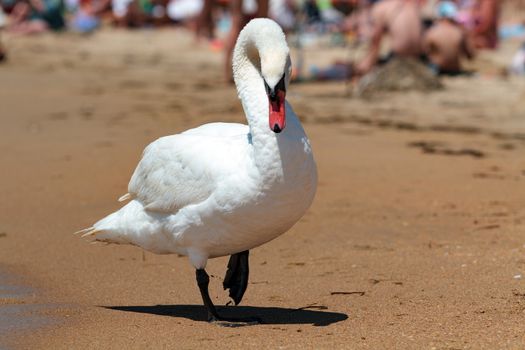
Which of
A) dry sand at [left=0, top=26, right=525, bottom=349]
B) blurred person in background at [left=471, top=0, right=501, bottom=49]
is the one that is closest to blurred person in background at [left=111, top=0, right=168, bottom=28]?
blurred person in background at [left=471, top=0, right=501, bottom=49]

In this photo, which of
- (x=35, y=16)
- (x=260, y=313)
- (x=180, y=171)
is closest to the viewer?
(x=180, y=171)

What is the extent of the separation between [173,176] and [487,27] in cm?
1640

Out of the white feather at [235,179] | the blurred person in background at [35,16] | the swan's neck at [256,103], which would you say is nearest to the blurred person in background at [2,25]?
the blurred person in background at [35,16]

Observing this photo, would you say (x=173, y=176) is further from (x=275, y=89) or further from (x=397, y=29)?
(x=397, y=29)

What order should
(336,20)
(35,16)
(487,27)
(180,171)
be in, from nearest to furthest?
(180,171) → (487,27) → (336,20) → (35,16)

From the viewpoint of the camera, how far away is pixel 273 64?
4930mm

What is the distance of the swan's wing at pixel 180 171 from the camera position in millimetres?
5168

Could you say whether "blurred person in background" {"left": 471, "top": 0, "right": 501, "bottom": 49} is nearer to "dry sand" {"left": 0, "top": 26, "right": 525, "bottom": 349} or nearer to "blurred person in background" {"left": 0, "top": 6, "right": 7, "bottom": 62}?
"dry sand" {"left": 0, "top": 26, "right": 525, "bottom": 349}

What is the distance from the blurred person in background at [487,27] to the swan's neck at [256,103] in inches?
633

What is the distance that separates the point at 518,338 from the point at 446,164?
5210 mm

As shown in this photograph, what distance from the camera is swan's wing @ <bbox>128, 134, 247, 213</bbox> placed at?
5.17 m

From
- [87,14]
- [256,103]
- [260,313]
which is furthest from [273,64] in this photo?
→ [87,14]

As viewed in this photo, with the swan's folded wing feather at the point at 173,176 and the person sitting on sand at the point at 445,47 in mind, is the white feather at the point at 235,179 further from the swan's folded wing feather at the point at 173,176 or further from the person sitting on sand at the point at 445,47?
the person sitting on sand at the point at 445,47

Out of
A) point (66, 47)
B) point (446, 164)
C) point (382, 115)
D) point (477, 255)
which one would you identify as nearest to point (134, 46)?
point (66, 47)
